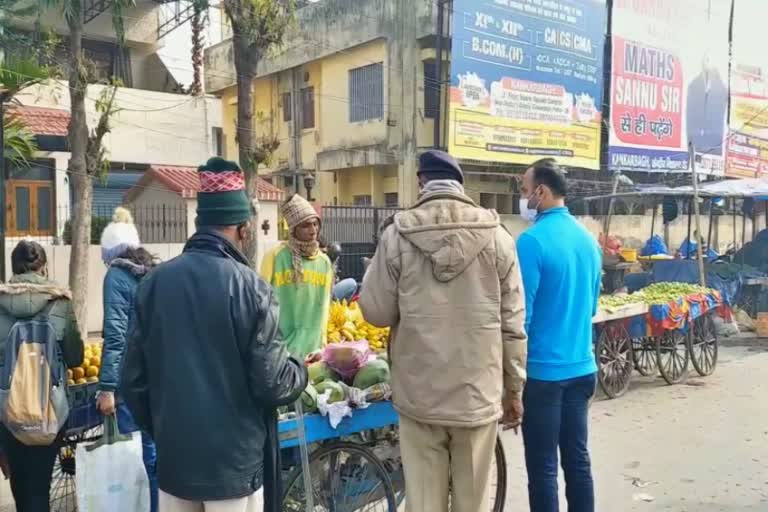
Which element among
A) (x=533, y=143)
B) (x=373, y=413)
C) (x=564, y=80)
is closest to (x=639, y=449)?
(x=373, y=413)

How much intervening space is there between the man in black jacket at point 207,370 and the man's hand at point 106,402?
1213 millimetres

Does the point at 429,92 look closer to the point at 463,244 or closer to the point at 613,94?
the point at 613,94

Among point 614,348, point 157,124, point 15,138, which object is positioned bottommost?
point 614,348

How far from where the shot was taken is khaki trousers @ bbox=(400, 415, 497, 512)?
295 cm

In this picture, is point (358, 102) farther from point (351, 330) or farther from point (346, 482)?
point (346, 482)

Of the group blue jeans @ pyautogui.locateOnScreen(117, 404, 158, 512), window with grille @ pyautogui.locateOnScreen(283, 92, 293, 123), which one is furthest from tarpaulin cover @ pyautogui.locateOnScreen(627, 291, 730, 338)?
window with grille @ pyautogui.locateOnScreen(283, 92, 293, 123)

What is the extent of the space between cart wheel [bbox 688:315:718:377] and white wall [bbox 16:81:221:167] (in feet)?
45.5

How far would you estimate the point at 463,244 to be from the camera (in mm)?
2846

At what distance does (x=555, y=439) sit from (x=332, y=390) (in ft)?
3.69

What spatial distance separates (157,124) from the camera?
707 inches

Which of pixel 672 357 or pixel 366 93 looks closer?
pixel 672 357

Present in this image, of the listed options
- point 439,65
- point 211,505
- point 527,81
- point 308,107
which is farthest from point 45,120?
point 211,505

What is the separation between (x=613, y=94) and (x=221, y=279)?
741 inches

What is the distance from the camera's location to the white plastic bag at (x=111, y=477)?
10.5ft
